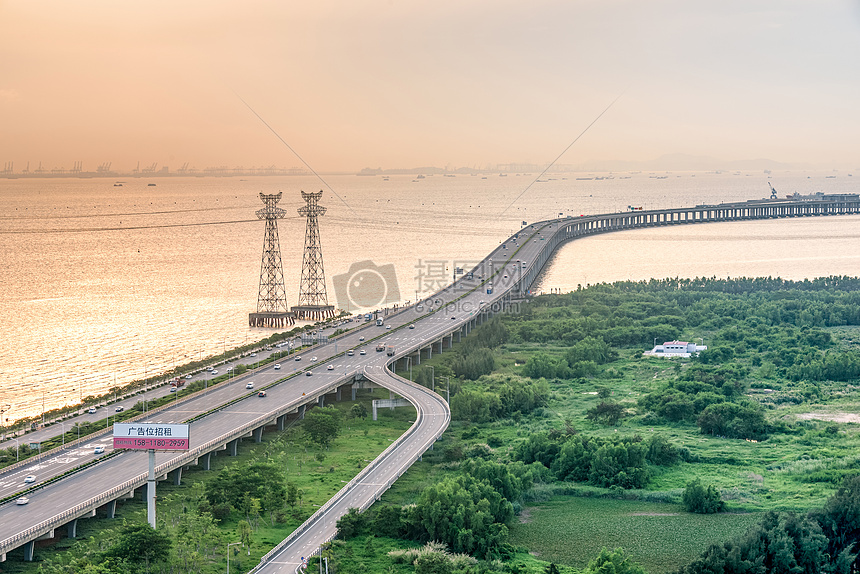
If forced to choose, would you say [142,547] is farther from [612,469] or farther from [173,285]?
[173,285]

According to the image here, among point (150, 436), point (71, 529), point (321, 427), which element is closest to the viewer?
point (71, 529)

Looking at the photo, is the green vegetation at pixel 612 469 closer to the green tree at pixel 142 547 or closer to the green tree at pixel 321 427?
the green tree at pixel 321 427

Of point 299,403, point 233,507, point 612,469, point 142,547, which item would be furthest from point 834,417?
point 142,547

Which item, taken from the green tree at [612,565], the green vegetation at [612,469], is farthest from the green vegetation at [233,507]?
the green tree at [612,565]

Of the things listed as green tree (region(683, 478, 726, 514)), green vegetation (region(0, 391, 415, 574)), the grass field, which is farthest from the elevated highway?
green tree (region(683, 478, 726, 514))

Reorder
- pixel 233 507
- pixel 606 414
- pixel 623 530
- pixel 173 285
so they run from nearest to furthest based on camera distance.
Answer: pixel 233 507 → pixel 623 530 → pixel 606 414 → pixel 173 285

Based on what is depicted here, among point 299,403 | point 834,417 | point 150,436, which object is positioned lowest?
point 834,417

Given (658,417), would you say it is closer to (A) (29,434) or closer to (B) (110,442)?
(B) (110,442)

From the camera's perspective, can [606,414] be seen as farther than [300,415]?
Yes
